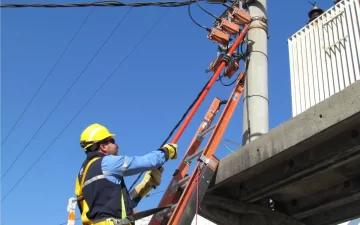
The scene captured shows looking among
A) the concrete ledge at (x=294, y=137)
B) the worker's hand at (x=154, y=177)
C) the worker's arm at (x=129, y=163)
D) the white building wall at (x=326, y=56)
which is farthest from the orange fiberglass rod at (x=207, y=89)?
the worker's arm at (x=129, y=163)

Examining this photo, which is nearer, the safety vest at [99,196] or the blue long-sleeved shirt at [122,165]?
the safety vest at [99,196]

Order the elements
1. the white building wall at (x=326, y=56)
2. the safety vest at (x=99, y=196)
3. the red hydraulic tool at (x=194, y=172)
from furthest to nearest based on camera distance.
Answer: the white building wall at (x=326, y=56), the red hydraulic tool at (x=194, y=172), the safety vest at (x=99, y=196)

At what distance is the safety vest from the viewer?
14.5ft

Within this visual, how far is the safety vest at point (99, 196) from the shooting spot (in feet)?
14.5

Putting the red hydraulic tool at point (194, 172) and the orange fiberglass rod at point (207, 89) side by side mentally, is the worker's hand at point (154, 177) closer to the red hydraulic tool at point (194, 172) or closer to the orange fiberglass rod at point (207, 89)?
the red hydraulic tool at point (194, 172)

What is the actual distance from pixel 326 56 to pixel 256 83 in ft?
4.13

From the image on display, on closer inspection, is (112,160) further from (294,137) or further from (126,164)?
(294,137)

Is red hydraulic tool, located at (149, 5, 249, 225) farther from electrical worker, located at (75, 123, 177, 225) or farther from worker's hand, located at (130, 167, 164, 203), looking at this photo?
electrical worker, located at (75, 123, 177, 225)

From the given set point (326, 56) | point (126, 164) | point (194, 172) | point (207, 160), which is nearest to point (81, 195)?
point (126, 164)

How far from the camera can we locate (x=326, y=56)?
7668 millimetres

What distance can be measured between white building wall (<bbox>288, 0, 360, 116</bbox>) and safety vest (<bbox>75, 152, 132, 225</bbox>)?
416 cm

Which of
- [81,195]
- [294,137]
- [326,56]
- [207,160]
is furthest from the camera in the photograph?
[326,56]

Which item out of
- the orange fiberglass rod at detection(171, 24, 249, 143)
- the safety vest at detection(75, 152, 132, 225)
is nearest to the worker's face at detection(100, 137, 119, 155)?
the safety vest at detection(75, 152, 132, 225)

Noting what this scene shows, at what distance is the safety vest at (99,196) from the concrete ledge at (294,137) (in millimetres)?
1759
